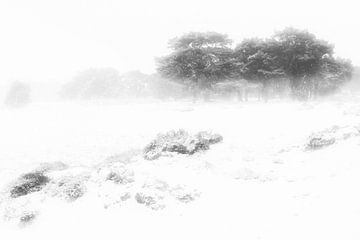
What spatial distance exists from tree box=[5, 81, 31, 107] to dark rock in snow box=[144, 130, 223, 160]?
6002cm

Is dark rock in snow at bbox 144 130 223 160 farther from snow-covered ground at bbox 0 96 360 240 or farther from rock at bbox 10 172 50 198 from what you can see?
rock at bbox 10 172 50 198

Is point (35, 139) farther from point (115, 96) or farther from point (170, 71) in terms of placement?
point (115, 96)

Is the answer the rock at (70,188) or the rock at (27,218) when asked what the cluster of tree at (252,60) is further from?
the rock at (27,218)

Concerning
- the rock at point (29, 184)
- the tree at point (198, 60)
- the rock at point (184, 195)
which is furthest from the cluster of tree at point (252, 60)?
the rock at point (184, 195)

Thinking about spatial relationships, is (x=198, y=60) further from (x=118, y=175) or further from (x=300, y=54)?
(x=118, y=175)

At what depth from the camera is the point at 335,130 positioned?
13.9m

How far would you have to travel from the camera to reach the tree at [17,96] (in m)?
66.1

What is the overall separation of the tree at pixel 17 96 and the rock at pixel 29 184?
5952cm

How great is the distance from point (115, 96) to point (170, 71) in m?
47.6

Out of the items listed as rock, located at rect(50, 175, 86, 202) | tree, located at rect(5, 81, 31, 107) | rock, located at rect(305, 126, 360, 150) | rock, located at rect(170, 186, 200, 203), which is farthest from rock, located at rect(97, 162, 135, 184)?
tree, located at rect(5, 81, 31, 107)

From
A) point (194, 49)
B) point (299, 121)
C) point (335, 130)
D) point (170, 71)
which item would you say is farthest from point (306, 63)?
point (335, 130)

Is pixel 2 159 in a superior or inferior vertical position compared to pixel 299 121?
inferior

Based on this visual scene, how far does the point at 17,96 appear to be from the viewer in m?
66.4

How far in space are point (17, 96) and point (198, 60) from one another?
42073 mm
